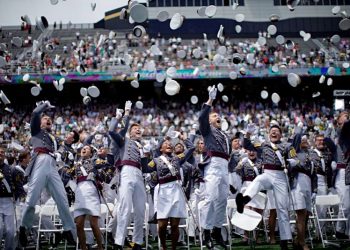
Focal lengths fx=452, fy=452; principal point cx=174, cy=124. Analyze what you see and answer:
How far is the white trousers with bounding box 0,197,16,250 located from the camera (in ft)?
27.1

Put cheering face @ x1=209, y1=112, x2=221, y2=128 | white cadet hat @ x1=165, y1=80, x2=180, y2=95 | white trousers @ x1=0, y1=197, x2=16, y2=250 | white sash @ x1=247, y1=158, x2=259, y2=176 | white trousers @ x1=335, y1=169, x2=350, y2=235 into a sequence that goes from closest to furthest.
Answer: white trousers @ x1=0, y1=197, x2=16, y2=250 < cheering face @ x1=209, y1=112, x2=221, y2=128 < white trousers @ x1=335, y1=169, x2=350, y2=235 < white sash @ x1=247, y1=158, x2=259, y2=176 < white cadet hat @ x1=165, y1=80, x2=180, y2=95

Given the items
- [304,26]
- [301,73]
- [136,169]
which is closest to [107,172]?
[136,169]

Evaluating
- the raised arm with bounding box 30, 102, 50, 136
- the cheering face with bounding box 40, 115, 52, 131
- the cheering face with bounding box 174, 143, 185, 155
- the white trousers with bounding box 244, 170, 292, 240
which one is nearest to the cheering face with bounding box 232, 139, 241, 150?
the cheering face with bounding box 174, 143, 185, 155

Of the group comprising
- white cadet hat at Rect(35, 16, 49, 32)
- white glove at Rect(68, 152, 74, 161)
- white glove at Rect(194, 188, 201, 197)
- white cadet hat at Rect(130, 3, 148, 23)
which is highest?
white cadet hat at Rect(35, 16, 49, 32)

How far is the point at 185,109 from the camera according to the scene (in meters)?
32.6

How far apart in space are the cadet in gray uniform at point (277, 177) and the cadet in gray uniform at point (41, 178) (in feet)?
9.96

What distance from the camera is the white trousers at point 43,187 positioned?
763 cm

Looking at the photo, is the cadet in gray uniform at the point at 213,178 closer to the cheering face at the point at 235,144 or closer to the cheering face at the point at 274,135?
the cheering face at the point at 274,135

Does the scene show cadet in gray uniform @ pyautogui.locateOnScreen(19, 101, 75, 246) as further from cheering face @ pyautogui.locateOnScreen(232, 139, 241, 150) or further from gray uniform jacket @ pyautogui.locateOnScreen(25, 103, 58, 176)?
cheering face @ pyautogui.locateOnScreen(232, 139, 241, 150)

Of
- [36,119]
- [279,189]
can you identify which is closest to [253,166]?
[279,189]

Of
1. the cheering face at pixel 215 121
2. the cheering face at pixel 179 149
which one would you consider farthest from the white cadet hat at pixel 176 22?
the cheering face at pixel 215 121

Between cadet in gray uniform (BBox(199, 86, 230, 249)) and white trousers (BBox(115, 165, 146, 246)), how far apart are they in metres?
1.08

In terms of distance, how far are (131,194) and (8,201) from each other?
250 cm

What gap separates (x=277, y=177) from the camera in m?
7.87
